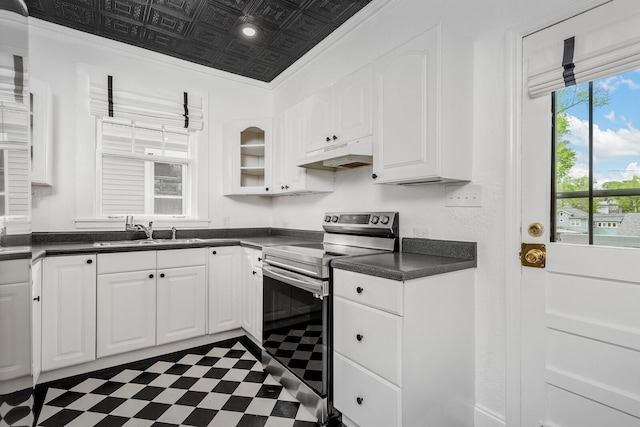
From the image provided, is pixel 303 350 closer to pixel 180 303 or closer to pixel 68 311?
pixel 180 303

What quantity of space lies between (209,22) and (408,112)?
184 cm

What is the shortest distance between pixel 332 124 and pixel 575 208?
1530mm

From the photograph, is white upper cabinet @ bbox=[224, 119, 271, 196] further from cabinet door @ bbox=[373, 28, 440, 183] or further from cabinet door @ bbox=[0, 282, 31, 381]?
cabinet door @ bbox=[0, 282, 31, 381]

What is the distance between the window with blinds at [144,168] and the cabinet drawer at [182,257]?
740 millimetres

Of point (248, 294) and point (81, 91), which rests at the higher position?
point (81, 91)

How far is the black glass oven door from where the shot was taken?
180cm

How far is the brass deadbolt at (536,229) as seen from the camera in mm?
1510

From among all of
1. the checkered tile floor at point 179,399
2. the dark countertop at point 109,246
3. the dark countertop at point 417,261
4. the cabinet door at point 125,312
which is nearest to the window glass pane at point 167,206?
the dark countertop at point 109,246

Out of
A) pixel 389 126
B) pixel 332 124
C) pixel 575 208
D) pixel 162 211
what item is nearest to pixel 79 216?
pixel 162 211

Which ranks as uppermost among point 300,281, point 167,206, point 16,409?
point 167,206

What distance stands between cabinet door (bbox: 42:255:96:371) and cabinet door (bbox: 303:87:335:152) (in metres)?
1.82

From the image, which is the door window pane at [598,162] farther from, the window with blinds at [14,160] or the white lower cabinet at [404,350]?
the window with blinds at [14,160]

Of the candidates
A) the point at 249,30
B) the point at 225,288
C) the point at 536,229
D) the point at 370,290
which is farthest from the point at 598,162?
the point at 225,288

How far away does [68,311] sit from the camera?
2.20m
